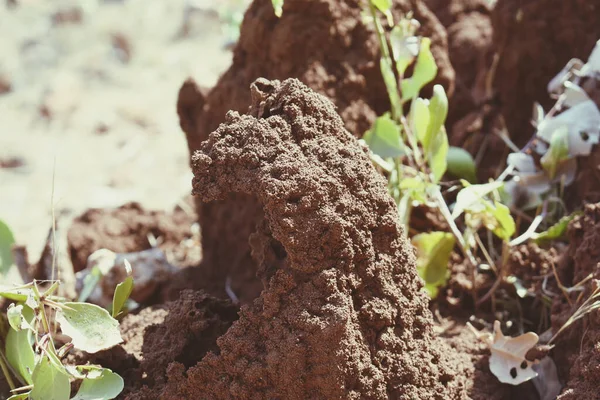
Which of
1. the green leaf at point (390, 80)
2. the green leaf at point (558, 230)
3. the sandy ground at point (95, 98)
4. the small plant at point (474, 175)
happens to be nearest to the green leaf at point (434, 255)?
the small plant at point (474, 175)

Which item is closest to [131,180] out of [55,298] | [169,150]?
[169,150]

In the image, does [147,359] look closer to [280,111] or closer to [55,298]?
[55,298]

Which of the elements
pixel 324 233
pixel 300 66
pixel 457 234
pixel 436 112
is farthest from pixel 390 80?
pixel 324 233

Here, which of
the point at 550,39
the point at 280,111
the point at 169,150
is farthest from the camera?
the point at 169,150

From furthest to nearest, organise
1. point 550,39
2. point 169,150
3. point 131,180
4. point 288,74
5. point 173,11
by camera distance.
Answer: point 173,11 → point 169,150 → point 131,180 → point 550,39 → point 288,74

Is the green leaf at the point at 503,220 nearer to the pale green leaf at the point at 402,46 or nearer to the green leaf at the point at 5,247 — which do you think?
the pale green leaf at the point at 402,46

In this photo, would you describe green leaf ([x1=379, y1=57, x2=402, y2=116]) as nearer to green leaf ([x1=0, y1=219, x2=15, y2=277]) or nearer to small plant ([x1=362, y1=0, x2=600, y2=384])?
small plant ([x1=362, y1=0, x2=600, y2=384])

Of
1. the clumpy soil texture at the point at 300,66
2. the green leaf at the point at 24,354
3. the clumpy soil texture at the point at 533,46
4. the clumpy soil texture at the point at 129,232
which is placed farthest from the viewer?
the clumpy soil texture at the point at 129,232
